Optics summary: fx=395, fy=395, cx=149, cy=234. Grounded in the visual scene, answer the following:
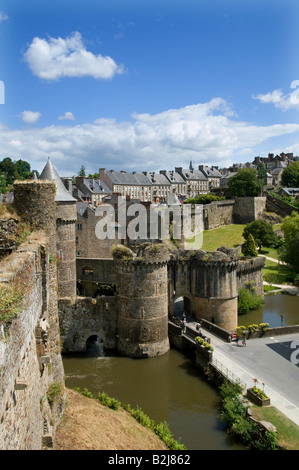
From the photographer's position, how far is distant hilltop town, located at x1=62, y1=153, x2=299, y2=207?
69.7m

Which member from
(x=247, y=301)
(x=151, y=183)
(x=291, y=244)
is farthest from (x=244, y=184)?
(x=247, y=301)

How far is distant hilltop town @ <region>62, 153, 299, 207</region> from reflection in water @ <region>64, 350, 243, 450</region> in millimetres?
41896

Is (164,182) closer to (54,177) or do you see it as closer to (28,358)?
(54,177)

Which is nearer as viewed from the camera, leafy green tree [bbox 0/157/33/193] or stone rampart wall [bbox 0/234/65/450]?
stone rampart wall [bbox 0/234/65/450]

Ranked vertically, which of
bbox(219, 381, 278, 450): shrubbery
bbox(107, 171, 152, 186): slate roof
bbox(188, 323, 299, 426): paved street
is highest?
bbox(107, 171, 152, 186): slate roof

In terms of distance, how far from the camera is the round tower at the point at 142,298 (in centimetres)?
2239

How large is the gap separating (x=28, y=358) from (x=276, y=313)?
29.7 m

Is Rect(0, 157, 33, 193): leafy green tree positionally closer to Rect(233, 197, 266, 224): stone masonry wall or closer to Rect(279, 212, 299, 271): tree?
Rect(233, 197, 266, 224): stone masonry wall

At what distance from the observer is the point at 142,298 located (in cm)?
2259

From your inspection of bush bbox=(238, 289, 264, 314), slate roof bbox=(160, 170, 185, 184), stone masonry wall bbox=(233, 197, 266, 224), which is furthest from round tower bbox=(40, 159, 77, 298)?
slate roof bbox=(160, 170, 185, 184)

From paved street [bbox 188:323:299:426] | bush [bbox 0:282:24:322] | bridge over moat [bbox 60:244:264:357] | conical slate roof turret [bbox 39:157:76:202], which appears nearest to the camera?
bush [bbox 0:282:24:322]

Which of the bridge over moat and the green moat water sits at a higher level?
the bridge over moat
